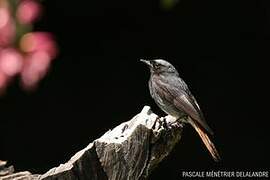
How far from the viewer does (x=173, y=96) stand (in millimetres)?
6910

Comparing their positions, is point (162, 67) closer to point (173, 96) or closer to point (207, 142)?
point (173, 96)

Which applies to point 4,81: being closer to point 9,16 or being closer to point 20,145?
point 9,16

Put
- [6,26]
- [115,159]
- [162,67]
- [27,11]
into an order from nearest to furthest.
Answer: [6,26]
[27,11]
[115,159]
[162,67]

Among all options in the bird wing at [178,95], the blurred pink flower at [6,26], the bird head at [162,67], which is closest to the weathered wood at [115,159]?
the blurred pink flower at [6,26]

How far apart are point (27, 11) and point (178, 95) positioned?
2.75 metres

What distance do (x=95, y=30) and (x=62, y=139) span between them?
105 cm

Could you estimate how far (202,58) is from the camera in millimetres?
8773

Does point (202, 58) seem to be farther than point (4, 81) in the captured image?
Yes

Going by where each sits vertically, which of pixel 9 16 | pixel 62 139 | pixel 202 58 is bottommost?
pixel 62 139

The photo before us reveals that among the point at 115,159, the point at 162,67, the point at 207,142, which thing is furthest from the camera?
the point at 162,67

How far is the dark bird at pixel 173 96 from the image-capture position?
664 centimetres

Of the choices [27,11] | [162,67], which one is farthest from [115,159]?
[162,67]

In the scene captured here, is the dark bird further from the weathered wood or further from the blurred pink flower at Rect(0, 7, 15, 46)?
the blurred pink flower at Rect(0, 7, 15, 46)

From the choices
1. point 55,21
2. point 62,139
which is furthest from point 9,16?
point 62,139
